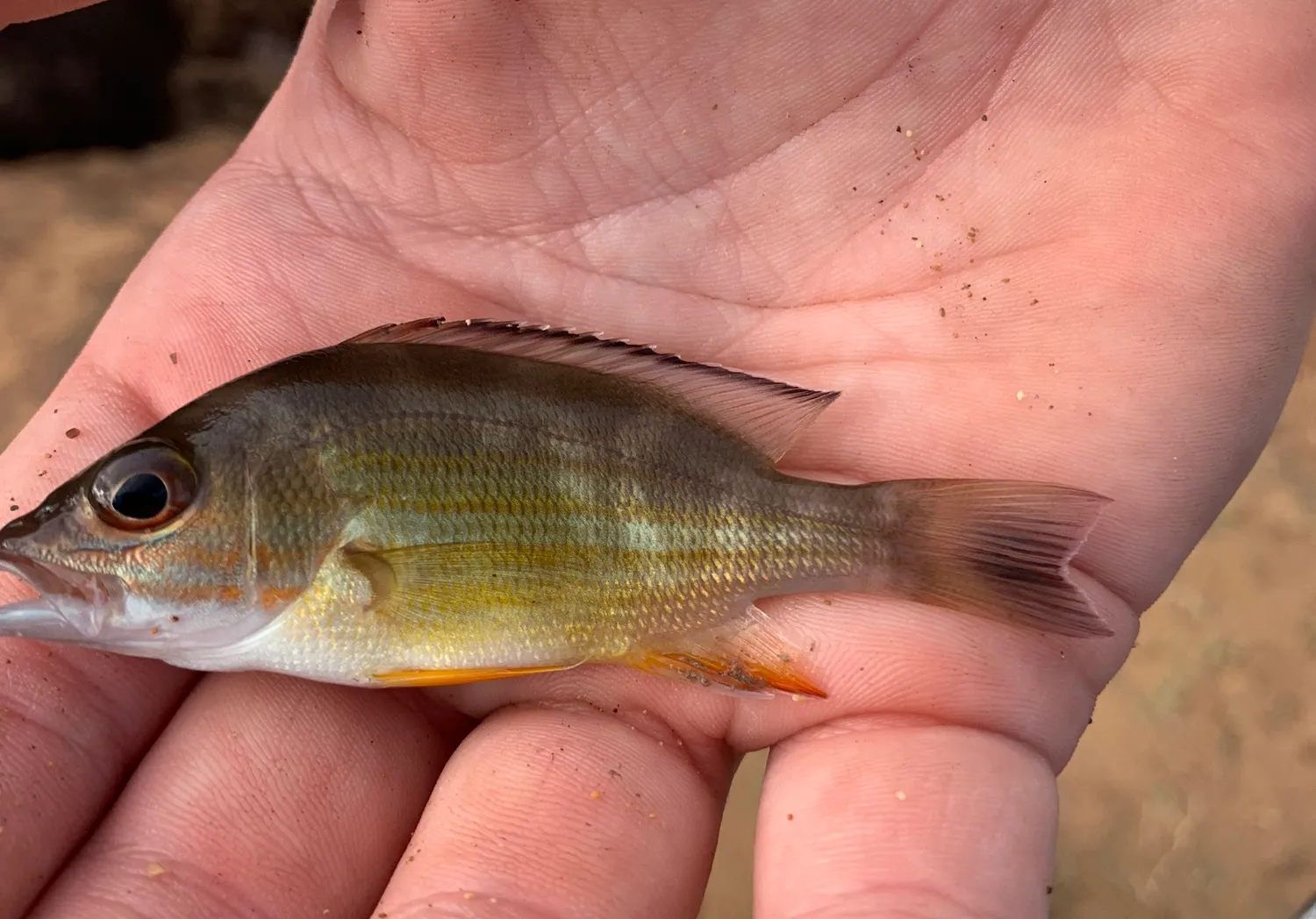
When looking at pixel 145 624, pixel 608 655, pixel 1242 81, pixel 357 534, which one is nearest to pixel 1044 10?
pixel 1242 81

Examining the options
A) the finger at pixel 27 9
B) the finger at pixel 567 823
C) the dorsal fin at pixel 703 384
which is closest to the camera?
the finger at pixel 567 823

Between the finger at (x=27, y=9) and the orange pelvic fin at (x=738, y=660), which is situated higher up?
the finger at (x=27, y=9)

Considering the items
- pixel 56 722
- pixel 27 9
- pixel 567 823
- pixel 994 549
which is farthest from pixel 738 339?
pixel 27 9

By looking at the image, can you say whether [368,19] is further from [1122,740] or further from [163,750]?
[1122,740]

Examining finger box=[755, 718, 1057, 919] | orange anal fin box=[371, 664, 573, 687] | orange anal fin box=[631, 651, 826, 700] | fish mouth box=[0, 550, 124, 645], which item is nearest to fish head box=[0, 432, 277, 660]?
fish mouth box=[0, 550, 124, 645]

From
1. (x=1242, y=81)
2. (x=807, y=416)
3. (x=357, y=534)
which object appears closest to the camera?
(x=357, y=534)

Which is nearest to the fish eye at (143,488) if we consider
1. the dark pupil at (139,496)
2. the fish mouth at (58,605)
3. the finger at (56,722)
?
the dark pupil at (139,496)

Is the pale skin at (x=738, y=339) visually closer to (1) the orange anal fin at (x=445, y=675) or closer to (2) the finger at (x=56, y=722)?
(2) the finger at (x=56, y=722)

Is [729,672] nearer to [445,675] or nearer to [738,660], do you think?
[738,660]
